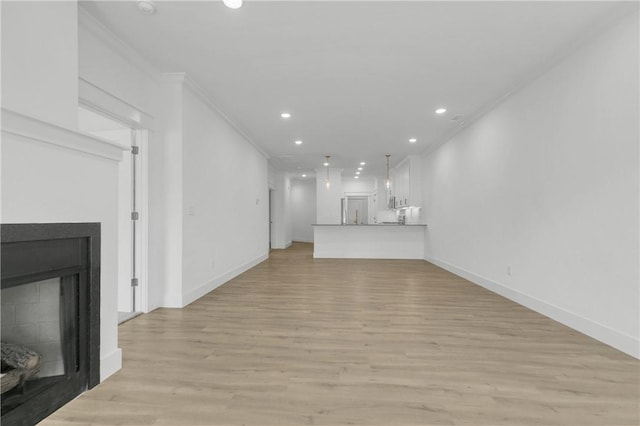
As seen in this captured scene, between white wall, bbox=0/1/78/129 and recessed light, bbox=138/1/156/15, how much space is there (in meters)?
0.51

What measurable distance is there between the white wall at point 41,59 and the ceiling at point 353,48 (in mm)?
681

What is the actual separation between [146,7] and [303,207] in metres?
11.5

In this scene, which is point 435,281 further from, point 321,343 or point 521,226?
point 321,343

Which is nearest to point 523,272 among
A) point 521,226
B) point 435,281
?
point 521,226

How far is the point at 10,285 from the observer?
4.75 feet

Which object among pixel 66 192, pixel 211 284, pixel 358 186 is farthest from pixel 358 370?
pixel 358 186

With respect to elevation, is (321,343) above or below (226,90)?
below

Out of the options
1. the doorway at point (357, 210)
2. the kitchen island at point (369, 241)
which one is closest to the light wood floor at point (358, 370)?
the kitchen island at point (369, 241)

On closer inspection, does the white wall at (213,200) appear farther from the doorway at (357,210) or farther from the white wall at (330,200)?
the doorway at (357,210)

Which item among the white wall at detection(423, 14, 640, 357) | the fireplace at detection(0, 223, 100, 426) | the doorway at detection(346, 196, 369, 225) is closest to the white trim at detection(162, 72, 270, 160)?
the fireplace at detection(0, 223, 100, 426)

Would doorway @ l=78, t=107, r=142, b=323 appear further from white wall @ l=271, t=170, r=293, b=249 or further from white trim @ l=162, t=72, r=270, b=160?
white wall @ l=271, t=170, r=293, b=249

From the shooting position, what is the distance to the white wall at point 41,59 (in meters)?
1.62

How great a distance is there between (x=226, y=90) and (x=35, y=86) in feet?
7.83

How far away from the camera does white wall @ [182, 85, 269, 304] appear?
12.4ft
